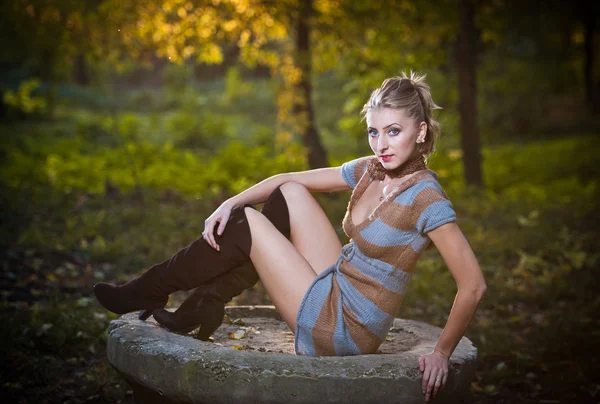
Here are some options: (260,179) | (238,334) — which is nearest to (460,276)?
(238,334)

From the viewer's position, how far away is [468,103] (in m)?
9.73

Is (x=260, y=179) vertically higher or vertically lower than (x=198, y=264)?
lower

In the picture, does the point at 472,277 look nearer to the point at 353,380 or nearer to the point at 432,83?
the point at 353,380

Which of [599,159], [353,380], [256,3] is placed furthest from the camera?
[599,159]

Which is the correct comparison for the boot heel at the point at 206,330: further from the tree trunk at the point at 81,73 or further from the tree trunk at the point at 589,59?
the tree trunk at the point at 81,73

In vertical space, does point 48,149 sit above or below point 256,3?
below

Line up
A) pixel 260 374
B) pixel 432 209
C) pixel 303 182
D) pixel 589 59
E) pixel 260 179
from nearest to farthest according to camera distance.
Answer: pixel 260 374
pixel 432 209
pixel 303 182
pixel 260 179
pixel 589 59

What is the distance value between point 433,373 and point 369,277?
492 mm

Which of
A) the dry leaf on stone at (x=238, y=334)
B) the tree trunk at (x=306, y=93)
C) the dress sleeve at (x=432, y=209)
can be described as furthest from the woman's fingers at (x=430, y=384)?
the tree trunk at (x=306, y=93)

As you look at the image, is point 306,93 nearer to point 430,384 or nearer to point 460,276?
point 460,276

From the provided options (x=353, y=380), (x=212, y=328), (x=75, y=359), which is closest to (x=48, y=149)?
(x=75, y=359)

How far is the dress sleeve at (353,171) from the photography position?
10.3 ft

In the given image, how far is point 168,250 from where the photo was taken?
260 inches

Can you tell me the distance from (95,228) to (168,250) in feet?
3.45
